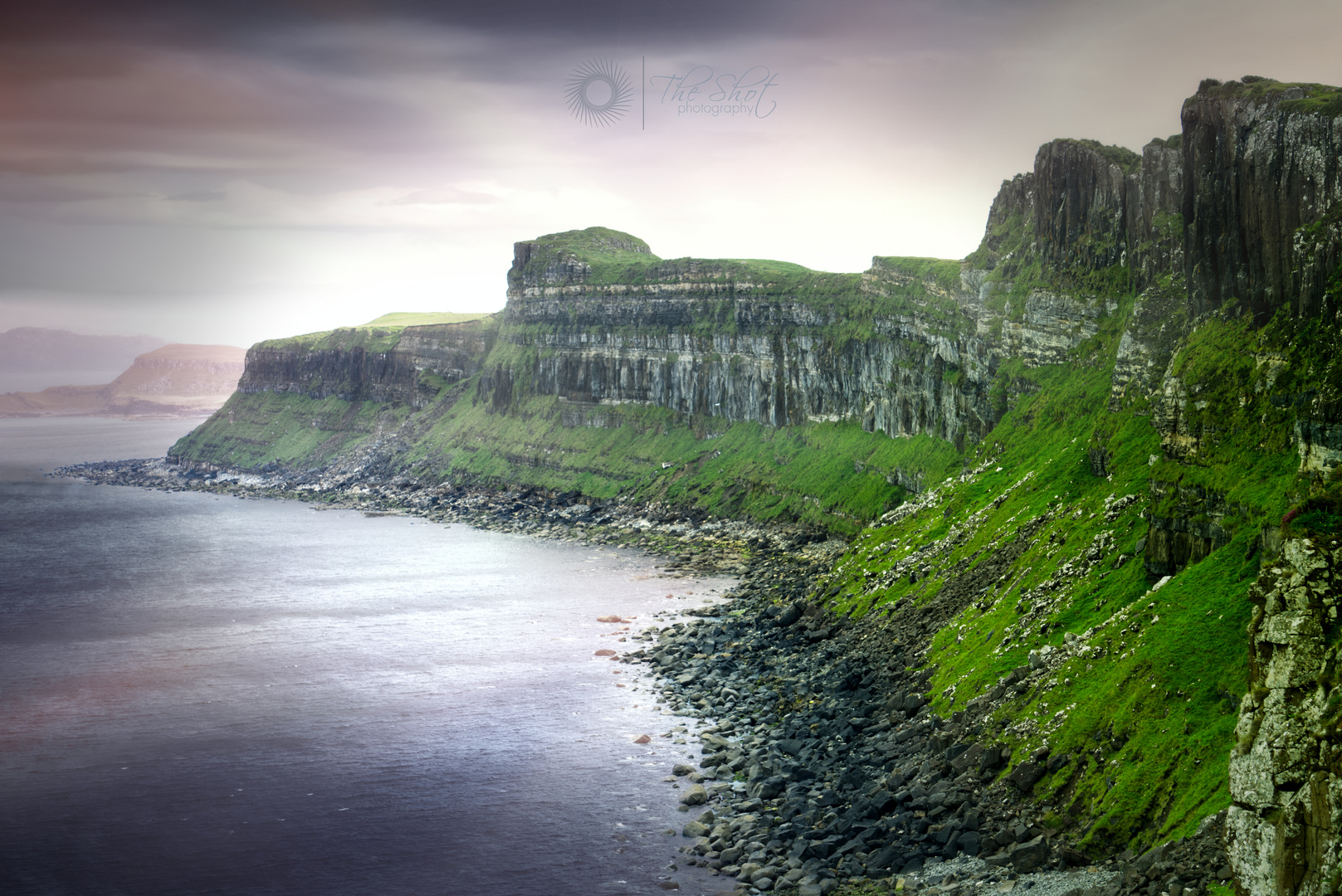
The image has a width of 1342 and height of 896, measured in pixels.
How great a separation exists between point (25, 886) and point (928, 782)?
39.0m

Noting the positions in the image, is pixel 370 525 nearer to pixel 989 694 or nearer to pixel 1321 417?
pixel 989 694

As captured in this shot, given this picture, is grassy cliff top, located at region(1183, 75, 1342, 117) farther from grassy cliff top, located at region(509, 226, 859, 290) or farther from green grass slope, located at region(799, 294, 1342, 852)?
grassy cliff top, located at region(509, 226, 859, 290)

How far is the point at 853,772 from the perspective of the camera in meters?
48.2

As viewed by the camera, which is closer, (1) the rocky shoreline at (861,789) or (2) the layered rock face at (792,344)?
(1) the rocky shoreline at (861,789)

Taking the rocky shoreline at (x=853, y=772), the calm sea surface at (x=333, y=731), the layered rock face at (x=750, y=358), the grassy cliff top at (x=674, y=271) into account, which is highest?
the grassy cliff top at (x=674, y=271)

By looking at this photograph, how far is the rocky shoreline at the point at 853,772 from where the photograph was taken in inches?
1398

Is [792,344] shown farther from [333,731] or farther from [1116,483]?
[333,731]

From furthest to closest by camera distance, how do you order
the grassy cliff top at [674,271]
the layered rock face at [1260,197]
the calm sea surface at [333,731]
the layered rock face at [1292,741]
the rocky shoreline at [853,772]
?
the grassy cliff top at [674,271], the calm sea surface at [333,731], the layered rock face at [1260,197], the rocky shoreline at [853,772], the layered rock face at [1292,741]

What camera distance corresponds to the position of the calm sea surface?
44.1m

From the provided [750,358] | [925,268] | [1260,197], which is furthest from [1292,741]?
[750,358]

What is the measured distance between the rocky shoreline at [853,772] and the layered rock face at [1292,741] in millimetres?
4083

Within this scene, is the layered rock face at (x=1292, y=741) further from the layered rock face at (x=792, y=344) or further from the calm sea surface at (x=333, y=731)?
the layered rock face at (x=792, y=344)

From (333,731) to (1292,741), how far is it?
5203 centimetres

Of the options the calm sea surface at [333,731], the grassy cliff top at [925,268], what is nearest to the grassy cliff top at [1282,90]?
the calm sea surface at [333,731]
